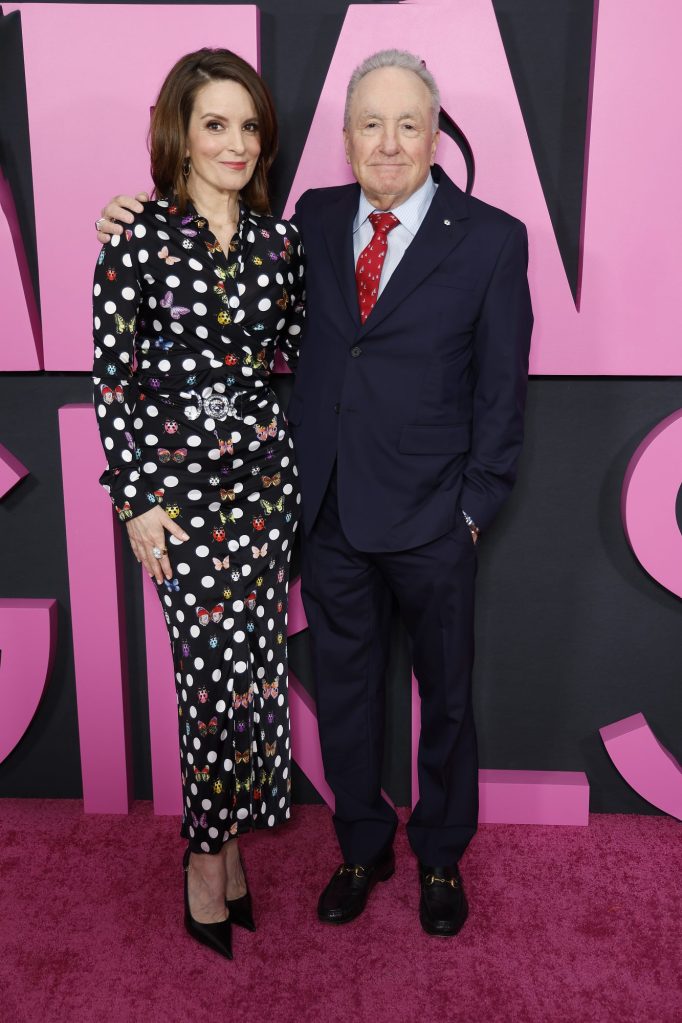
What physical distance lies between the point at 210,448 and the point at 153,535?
0.22 m

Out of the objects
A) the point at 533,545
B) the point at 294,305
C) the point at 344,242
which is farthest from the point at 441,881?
the point at 344,242

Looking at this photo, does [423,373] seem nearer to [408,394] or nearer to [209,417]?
[408,394]

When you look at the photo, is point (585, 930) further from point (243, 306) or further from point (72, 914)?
point (243, 306)

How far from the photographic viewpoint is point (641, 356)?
7.77ft

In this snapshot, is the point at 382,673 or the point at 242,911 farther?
the point at 382,673

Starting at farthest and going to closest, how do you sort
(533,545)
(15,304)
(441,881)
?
(533,545) < (15,304) < (441,881)

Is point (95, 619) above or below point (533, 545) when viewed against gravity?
below

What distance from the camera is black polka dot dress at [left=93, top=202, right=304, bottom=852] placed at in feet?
6.30

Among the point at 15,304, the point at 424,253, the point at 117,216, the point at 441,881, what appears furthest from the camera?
the point at 15,304

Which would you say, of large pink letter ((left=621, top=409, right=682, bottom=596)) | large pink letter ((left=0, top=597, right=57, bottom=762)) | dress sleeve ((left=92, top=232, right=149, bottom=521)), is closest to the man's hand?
dress sleeve ((left=92, top=232, right=149, bottom=521))

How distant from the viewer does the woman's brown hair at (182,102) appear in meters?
1.91

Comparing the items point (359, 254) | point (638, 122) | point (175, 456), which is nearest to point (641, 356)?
point (638, 122)

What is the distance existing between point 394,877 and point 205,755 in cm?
67

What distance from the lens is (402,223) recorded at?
208cm
